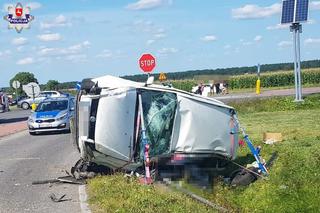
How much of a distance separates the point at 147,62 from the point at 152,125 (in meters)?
15.4

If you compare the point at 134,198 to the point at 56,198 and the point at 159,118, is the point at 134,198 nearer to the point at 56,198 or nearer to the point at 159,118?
the point at 56,198

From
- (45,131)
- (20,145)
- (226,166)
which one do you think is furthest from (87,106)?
(45,131)

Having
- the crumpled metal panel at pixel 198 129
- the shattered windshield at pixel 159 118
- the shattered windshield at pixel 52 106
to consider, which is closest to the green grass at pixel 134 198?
the shattered windshield at pixel 159 118

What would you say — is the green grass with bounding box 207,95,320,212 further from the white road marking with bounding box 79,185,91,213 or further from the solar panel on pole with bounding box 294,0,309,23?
the solar panel on pole with bounding box 294,0,309,23

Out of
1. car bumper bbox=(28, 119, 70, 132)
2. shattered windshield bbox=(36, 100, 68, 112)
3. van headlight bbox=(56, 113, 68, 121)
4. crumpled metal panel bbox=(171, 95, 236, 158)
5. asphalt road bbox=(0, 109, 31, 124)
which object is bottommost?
asphalt road bbox=(0, 109, 31, 124)

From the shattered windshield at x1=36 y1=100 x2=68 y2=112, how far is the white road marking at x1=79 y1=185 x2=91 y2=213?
46.7ft

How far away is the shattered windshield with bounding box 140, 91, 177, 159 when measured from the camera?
1061cm

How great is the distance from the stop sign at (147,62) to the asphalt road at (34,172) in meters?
5.86

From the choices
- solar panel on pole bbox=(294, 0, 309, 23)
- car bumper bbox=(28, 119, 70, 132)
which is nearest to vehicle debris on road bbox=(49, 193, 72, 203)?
car bumper bbox=(28, 119, 70, 132)

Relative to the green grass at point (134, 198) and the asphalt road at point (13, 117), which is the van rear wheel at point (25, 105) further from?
the green grass at point (134, 198)

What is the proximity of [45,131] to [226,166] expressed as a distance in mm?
14125

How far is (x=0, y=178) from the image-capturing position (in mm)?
12445

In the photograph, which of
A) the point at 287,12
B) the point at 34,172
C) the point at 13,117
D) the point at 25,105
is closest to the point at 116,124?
the point at 34,172

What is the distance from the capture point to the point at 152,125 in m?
10.7
